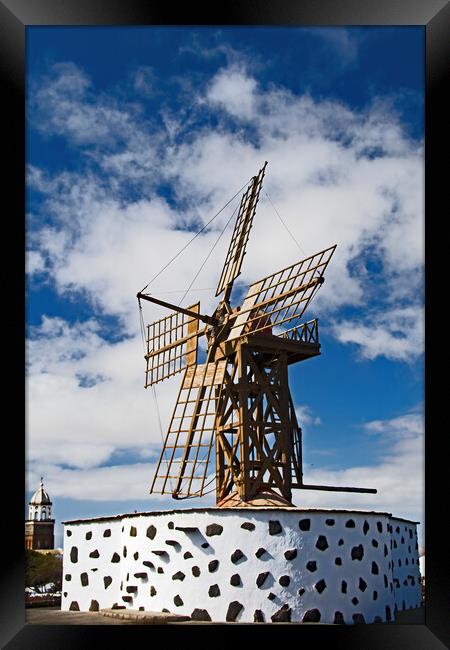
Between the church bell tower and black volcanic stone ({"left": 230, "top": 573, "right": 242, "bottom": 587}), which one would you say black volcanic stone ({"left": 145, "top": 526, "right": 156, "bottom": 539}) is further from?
the church bell tower

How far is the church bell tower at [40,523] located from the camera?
52.4 m

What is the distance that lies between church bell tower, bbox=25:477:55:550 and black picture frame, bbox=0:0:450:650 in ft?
147

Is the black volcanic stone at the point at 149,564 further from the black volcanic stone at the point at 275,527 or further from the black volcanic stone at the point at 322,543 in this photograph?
the black volcanic stone at the point at 322,543

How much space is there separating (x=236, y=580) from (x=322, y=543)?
191 centimetres

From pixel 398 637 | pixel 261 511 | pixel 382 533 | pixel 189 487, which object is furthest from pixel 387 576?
pixel 398 637

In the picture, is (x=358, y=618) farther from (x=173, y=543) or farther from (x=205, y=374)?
(x=205, y=374)

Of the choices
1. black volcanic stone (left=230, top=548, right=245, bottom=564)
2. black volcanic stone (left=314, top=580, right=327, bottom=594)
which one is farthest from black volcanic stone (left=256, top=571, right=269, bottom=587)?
black volcanic stone (left=314, top=580, right=327, bottom=594)

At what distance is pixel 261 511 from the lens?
1616cm

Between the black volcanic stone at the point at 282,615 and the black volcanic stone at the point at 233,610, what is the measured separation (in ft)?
2.13

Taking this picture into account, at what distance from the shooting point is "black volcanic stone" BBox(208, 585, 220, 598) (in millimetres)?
15914

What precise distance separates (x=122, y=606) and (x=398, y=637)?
9791 mm

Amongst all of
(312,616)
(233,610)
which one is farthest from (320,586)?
(233,610)
